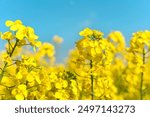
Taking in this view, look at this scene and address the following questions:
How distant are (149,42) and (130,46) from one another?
0.19m

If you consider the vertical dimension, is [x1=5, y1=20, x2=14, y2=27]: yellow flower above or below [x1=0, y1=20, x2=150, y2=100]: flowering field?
above

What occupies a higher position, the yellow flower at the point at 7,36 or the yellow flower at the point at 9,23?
the yellow flower at the point at 9,23

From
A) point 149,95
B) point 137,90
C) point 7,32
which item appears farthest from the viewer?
point 137,90

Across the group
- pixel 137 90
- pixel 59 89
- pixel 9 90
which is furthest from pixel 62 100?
pixel 137 90

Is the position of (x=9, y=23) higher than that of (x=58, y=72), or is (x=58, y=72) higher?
(x=9, y=23)

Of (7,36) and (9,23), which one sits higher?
(9,23)

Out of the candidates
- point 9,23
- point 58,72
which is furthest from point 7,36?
point 58,72

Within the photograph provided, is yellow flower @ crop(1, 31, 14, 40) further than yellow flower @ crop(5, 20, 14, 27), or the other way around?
yellow flower @ crop(5, 20, 14, 27)

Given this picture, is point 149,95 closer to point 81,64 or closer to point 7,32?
point 81,64

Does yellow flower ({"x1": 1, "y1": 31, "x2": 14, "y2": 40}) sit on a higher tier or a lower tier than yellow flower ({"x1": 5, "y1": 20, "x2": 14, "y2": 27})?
lower

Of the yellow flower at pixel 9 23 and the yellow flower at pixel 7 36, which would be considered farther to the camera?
the yellow flower at pixel 9 23

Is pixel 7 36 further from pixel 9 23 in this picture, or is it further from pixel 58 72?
pixel 58 72

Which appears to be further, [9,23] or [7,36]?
[9,23]

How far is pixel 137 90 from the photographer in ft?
36.2
